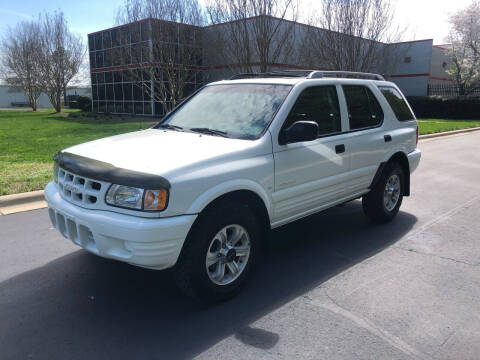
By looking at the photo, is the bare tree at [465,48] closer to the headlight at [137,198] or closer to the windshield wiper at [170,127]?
the windshield wiper at [170,127]

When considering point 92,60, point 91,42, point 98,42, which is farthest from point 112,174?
point 92,60

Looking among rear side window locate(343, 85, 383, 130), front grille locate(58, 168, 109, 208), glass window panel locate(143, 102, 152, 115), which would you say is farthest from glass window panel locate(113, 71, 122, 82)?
front grille locate(58, 168, 109, 208)

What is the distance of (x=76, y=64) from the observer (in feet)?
124

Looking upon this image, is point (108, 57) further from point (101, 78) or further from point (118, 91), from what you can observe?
point (101, 78)

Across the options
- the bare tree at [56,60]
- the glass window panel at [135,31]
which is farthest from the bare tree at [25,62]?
the glass window panel at [135,31]

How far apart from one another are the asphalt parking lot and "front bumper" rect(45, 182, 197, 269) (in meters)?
0.56

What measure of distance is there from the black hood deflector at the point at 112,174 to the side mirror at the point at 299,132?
4.22ft

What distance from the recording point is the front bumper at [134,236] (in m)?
2.94

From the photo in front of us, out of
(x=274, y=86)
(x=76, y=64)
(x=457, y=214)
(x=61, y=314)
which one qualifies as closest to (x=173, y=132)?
(x=274, y=86)

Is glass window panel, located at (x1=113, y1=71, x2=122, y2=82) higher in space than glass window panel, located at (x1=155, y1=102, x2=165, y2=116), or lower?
higher

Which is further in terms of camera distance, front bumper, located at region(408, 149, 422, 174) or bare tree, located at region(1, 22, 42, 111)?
bare tree, located at region(1, 22, 42, 111)

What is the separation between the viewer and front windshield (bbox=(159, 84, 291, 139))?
3895 mm

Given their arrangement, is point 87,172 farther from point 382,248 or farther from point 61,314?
point 382,248

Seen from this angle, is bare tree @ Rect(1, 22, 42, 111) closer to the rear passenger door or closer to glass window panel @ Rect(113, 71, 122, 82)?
glass window panel @ Rect(113, 71, 122, 82)
